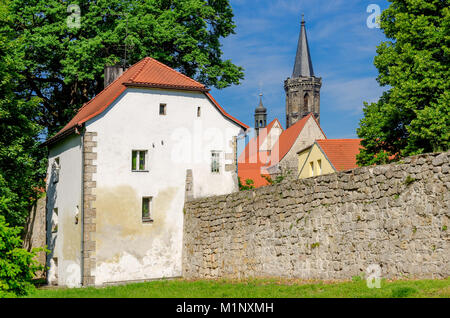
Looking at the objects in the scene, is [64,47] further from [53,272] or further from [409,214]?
[409,214]

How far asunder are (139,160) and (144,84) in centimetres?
297

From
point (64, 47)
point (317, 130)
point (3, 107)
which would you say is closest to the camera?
point (3, 107)

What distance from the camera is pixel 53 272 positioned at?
25.7 m

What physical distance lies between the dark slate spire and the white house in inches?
2778

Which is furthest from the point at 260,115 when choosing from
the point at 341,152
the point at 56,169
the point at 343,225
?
the point at 343,225

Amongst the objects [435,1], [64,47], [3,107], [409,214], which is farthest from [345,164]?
[409,214]

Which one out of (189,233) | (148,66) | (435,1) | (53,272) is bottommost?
(53,272)

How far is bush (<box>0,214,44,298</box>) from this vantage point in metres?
10.1

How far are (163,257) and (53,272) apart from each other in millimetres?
6162

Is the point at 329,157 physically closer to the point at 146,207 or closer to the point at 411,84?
the point at 411,84

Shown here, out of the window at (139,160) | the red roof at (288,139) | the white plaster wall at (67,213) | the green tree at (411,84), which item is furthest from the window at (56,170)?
the red roof at (288,139)

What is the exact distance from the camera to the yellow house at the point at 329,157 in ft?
113

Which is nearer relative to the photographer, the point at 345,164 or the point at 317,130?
the point at 345,164

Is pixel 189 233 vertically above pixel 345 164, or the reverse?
pixel 345 164
